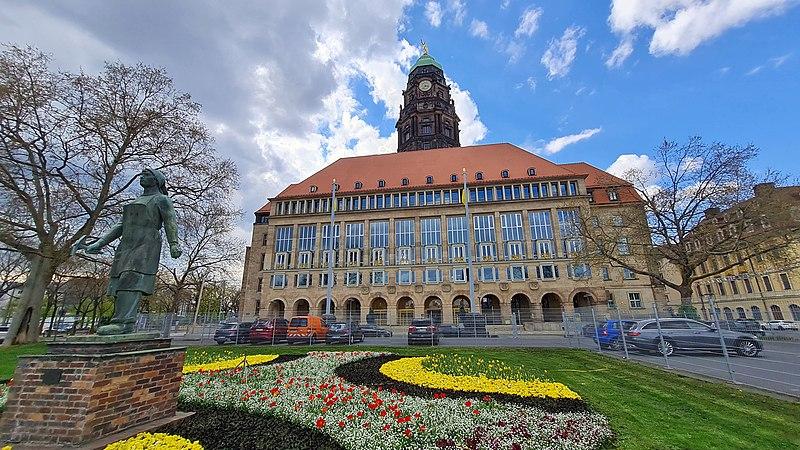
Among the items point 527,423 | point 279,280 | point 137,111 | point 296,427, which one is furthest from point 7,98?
point 279,280

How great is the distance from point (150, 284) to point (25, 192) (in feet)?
72.6

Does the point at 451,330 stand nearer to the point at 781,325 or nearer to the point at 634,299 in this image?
the point at 781,325

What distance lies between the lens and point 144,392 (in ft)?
17.3

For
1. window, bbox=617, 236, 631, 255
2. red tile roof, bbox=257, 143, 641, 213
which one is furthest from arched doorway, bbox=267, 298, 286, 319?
window, bbox=617, 236, 631, 255

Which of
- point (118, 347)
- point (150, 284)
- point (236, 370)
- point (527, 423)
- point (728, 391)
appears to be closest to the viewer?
point (118, 347)

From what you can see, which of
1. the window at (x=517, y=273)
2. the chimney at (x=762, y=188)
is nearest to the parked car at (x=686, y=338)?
the chimney at (x=762, y=188)

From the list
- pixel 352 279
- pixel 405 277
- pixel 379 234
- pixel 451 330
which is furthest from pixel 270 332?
pixel 379 234

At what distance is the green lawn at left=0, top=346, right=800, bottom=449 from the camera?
211 inches

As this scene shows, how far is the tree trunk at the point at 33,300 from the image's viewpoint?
2073 cm

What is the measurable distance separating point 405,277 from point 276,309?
18.6 m

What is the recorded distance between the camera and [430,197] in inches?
1907

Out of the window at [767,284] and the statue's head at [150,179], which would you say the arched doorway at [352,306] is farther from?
the window at [767,284]

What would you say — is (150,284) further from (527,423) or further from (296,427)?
(527,423)

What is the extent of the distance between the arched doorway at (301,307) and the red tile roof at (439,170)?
1511cm
